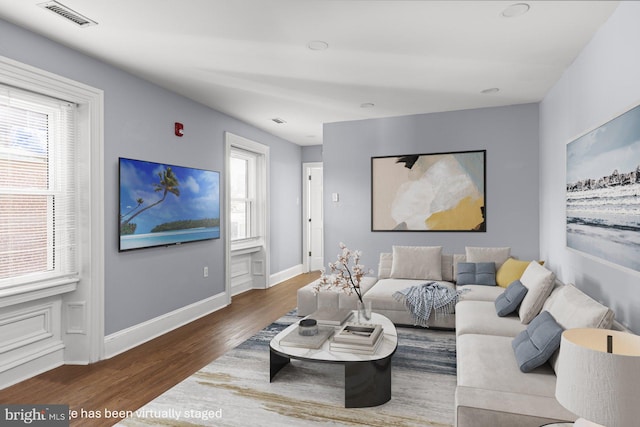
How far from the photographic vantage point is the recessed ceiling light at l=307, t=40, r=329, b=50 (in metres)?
2.92

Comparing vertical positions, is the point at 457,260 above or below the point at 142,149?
below

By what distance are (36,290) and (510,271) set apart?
4252mm

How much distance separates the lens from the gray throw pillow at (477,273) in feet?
13.8

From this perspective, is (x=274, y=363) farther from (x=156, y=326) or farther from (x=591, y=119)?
(x=591, y=119)

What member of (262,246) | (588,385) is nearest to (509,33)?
(588,385)

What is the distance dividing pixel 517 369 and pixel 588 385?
1.03 meters

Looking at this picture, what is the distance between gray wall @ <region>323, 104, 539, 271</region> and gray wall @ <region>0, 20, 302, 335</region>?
5.14 ft

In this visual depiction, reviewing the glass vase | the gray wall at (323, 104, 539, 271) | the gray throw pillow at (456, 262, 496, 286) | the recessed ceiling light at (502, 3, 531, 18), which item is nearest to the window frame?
the glass vase

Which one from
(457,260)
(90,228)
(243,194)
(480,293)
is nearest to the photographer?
(90,228)

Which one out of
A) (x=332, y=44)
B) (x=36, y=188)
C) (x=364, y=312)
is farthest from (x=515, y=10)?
(x=36, y=188)

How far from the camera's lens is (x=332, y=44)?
296 centimetres

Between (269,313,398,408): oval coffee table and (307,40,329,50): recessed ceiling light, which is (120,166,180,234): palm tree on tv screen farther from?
(269,313,398,408): oval coffee table

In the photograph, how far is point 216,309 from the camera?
4902 millimetres

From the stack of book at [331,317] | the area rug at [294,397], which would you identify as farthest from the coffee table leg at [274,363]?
the stack of book at [331,317]
